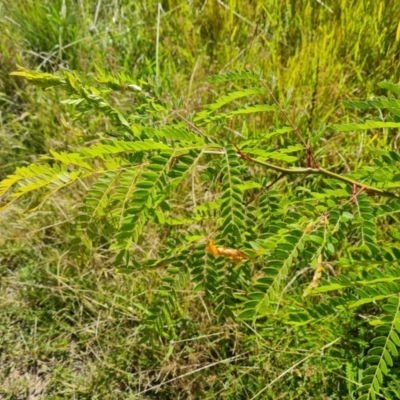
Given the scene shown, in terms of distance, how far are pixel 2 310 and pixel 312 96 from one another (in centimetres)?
130

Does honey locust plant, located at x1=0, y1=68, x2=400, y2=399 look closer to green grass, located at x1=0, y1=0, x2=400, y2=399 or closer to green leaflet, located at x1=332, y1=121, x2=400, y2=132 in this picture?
green leaflet, located at x1=332, y1=121, x2=400, y2=132

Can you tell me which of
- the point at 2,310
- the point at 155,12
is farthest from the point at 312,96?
the point at 2,310

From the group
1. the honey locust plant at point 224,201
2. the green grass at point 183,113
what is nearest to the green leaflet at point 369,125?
the honey locust plant at point 224,201

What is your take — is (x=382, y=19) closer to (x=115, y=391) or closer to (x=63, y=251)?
(x=63, y=251)

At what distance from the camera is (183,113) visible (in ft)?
6.98

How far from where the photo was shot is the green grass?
1.70m

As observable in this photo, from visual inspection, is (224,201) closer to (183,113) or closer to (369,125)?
(369,125)

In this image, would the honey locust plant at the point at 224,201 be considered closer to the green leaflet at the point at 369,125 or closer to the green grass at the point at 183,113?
the green leaflet at the point at 369,125

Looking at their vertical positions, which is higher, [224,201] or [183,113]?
[224,201]

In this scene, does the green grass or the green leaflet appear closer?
the green leaflet

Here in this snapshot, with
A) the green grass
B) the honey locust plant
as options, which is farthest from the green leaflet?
the green grass

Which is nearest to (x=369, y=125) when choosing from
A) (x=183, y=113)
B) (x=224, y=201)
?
(x=224, y=201)

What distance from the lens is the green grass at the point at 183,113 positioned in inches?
66.9

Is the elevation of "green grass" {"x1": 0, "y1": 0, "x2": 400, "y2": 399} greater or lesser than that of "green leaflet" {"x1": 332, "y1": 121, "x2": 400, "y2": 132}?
lesser
